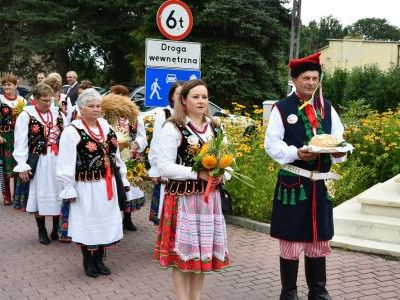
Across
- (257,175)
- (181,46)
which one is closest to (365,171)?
(257,175)

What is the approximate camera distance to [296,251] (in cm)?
438

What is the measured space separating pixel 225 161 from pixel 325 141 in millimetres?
741

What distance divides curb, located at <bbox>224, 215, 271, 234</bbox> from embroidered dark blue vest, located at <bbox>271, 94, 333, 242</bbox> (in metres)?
2.79

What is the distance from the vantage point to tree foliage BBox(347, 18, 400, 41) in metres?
103

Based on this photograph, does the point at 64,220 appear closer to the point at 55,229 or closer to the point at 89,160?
the point at 55,229

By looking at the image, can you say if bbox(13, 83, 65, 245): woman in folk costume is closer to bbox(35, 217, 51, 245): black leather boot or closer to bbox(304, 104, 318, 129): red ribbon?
bbox(35, 217, 51, 245): black leather boot

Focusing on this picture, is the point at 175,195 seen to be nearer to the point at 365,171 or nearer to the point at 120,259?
the point at 120,259

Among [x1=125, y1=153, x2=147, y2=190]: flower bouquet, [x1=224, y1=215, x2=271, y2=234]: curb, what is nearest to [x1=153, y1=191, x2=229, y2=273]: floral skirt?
[x1=125, y1=153, x2=147, y2=190]: flower bouquet

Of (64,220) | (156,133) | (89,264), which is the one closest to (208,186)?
(156,133)

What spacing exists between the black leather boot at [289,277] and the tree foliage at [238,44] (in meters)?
17.3

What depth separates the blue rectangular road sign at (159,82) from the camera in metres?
7.91

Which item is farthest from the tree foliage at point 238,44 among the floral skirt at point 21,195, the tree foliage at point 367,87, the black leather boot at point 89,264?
the black leather boot at point 89,264

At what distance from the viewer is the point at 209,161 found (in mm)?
3869

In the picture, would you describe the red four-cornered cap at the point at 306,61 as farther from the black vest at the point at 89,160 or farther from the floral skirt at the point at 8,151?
the floral skirt at the point at 8,151
